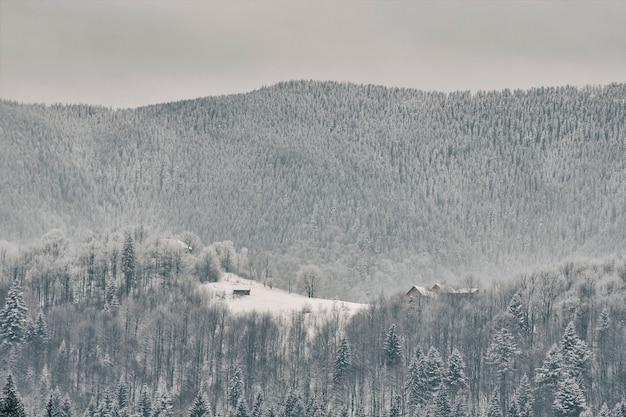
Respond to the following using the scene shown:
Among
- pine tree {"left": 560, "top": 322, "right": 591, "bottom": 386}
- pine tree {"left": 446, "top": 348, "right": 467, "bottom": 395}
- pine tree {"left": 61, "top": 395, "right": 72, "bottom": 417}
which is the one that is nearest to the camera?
pine tree {"left": 61, "top": 395, "right": 72, "bottom": 417}

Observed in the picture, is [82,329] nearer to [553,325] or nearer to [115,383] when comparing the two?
[115,383]

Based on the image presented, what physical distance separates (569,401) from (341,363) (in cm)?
3133

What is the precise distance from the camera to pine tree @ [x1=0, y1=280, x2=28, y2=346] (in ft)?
639

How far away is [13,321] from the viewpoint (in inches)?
7721

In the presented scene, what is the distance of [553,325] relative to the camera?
615ft

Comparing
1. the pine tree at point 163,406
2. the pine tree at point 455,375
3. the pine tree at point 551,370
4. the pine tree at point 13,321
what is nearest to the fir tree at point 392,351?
the pine tree at point 455,375

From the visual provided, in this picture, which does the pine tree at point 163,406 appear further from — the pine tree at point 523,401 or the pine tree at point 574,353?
the pine tree at point 574,353

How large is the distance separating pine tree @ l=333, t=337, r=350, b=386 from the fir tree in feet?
15.2

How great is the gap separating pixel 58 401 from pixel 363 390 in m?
A: 36.6

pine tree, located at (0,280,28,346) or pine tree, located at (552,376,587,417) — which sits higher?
pine tree, located at (0,280,28,346)

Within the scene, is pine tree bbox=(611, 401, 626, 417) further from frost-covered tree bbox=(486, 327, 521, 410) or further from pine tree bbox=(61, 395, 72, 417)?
pine tree bbox=(61, 395, 72, 417)

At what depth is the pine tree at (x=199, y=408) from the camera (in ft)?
524

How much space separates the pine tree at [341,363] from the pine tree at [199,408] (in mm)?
23548

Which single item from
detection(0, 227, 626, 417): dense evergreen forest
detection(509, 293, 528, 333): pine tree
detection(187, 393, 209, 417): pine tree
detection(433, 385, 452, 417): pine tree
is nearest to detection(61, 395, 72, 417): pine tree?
detection(0, 227, 626, 417): dense evergreen forest
